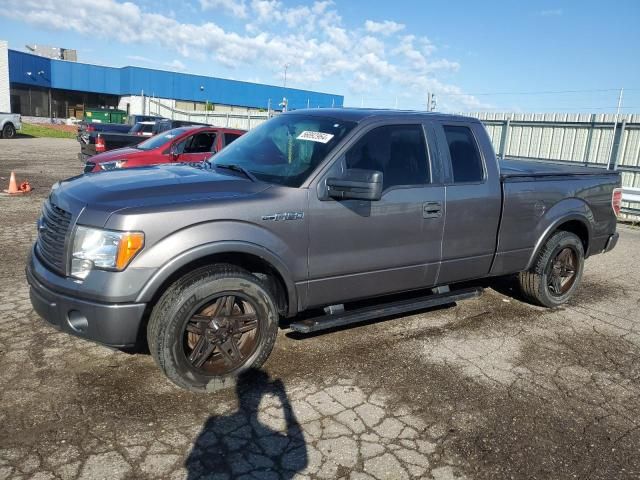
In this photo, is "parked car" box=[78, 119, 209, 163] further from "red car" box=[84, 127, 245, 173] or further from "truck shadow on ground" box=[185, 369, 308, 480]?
"truck shadow on ground" box=[185, 369, 308, 480]

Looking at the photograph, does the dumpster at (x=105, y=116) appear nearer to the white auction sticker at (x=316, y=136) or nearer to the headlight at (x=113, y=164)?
the headlight at (x=113, y=164)

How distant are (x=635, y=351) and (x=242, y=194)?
3672 millimetres

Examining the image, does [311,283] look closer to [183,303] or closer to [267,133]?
[183,303]

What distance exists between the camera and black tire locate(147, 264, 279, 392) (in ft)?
10.6

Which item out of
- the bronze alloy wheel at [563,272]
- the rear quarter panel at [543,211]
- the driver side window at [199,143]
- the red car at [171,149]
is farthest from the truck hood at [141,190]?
the driver side window at [199,143]

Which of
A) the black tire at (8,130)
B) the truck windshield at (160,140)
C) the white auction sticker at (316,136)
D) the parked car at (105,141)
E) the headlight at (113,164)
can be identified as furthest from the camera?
the black tire at (8,130)

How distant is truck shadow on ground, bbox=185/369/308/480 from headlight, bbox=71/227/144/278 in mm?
1115

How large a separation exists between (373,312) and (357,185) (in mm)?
1095

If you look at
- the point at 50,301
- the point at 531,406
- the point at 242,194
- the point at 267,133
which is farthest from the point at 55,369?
the point at 531,406

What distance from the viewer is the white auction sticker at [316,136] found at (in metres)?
3.99

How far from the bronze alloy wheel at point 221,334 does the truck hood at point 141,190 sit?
701 mm

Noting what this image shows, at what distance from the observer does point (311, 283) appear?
12.5ft

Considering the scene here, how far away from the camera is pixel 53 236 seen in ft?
11.1

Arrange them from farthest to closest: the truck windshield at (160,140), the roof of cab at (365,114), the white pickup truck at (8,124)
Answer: the white pickup truck at (8,124)
the truck windshield at (160,140)
the roof of cab at (365,114)
